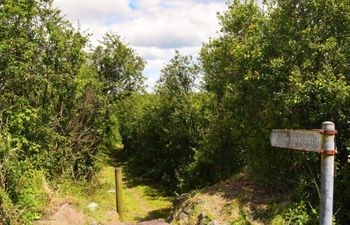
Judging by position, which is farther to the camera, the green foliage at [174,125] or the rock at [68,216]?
the green foliage at [174,125]

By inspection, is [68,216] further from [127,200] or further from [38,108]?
[127,200]

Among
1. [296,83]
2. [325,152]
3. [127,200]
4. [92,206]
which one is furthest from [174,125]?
[325,152]

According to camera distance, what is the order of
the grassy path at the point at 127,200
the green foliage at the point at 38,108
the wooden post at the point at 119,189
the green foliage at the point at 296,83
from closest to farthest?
1. the green foliage at the point at 296,83
2. the green foliage at the point at 38,108
3. the grassy path at the point at 127,200
4. the wooden post at the point at 119,189

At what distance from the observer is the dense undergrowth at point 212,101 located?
8773mm

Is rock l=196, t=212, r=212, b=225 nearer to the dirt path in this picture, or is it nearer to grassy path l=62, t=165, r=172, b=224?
the dirt path

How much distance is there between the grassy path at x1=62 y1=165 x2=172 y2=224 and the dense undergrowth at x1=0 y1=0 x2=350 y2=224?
2.90ft

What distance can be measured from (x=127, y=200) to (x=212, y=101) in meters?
7.21

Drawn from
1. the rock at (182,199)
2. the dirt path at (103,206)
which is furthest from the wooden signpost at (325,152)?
the rock at (182,199)

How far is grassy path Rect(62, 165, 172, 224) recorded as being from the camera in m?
11.7

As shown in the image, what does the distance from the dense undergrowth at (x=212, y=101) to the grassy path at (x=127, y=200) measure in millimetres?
885

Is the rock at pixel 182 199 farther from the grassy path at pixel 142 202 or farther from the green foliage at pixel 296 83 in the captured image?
the grassy path at pixel 142 202

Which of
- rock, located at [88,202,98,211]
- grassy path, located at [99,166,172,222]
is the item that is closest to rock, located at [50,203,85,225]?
rock, located at [88,202,98,211]

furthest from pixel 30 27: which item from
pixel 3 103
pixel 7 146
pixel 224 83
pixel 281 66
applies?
pixel 281 66

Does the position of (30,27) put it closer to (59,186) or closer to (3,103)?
(3,103)
